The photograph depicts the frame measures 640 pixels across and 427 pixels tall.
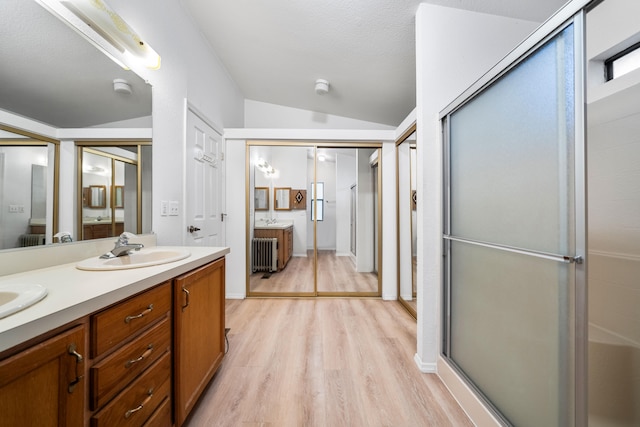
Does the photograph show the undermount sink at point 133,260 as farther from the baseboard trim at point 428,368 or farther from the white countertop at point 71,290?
the baseboard trim at point 428,368

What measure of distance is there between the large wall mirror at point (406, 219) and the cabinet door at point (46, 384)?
268cm

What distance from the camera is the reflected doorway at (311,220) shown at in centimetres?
317

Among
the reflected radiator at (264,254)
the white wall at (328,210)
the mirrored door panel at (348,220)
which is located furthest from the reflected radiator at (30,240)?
the white wall at (328,210)

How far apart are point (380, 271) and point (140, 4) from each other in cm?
314

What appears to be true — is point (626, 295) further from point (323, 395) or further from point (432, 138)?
point (323, 395)

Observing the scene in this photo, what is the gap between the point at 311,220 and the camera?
16.9ft

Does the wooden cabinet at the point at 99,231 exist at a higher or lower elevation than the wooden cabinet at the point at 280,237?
higher

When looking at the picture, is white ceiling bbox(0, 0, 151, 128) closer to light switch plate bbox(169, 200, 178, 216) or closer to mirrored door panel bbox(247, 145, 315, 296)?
light switch plate bbox(169, 200, 178, 216)

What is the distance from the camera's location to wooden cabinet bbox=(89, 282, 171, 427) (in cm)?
71

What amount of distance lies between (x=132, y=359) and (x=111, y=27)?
1.58 metres

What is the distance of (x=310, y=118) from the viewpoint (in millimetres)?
3711

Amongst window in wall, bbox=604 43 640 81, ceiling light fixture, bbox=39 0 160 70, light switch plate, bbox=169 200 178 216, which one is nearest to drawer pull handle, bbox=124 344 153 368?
light switch plate, bbox=169 200 178 216

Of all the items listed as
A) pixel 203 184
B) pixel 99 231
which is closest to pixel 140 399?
pixel 99 231

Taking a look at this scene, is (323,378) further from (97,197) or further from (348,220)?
(348,220)
